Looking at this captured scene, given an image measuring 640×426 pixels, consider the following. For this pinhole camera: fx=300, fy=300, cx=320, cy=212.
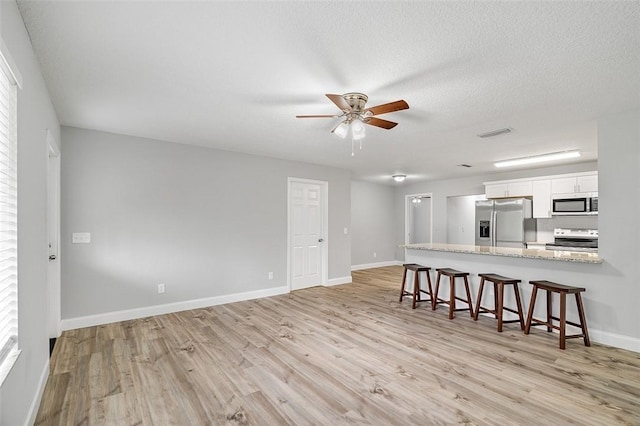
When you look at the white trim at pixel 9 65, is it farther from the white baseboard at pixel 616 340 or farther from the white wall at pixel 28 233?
the white baseboard at pixel 616 340

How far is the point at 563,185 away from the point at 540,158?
0.89 meters

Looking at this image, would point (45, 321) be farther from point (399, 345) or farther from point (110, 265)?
point (399, 345)

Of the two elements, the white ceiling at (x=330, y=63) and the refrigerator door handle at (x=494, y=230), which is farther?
the refrigerator door handle at (x=494, y=230)

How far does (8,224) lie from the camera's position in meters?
1.61

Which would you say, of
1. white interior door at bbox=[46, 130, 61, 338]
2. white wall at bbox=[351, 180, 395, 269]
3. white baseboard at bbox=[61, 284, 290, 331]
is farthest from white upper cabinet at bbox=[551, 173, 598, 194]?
white interior door at bbox=[46, 130, 61, 338]

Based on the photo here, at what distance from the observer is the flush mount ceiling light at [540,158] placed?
487cm

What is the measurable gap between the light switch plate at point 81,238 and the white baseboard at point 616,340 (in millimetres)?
6027

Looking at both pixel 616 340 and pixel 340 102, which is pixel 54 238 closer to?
pixel 340 102

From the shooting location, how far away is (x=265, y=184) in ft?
17.5

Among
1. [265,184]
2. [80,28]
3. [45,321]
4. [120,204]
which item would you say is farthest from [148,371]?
[265,184]

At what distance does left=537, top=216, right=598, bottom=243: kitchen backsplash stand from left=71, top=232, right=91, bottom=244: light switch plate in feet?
25.5

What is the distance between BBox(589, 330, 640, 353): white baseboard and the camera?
3051 mm

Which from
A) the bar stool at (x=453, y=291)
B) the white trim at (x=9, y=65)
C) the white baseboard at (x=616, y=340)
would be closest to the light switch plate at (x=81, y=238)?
the white trim at (x=9, y=65)

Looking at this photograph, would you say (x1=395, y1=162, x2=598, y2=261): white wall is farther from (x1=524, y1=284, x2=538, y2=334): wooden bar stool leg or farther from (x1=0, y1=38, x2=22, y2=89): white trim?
(x1=0, y1=38, x2=22, y2=89): white trim
